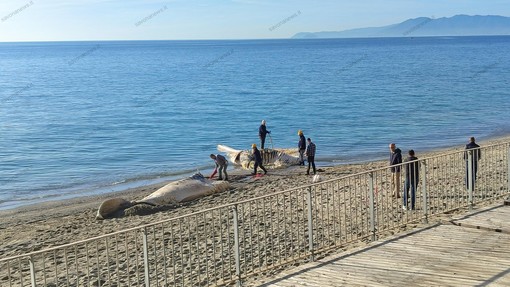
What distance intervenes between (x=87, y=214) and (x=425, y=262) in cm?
1314

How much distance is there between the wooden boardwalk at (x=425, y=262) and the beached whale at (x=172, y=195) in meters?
10.3

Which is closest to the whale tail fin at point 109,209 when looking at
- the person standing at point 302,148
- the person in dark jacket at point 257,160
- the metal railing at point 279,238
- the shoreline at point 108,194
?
the shoreline at point 108,194

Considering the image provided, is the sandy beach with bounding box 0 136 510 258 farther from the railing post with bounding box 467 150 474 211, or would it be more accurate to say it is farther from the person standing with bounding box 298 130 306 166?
the railing post with bounding box 467 150 474 211

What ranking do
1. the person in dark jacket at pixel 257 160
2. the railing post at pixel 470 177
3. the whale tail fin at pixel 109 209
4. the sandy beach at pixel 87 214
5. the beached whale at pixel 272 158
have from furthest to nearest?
the beached whale at pixel 272 158, the person in dark jacket at pixel 257 160, the whale tail fin at pixel 109 209, the sandy beach at pixel 87 214, the railing post at pixel 470 177

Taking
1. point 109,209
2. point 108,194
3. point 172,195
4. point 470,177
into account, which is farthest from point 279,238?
point 108,194

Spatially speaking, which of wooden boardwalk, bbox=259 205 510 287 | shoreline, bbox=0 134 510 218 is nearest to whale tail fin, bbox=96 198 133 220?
shoreline, bbox=0 134 510 218

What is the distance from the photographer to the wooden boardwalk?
9031mm

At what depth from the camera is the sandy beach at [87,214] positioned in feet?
56.7

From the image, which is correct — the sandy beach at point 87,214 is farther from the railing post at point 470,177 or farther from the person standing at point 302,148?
the railing post at point 470,177

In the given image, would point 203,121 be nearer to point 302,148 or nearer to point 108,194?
point 302,148

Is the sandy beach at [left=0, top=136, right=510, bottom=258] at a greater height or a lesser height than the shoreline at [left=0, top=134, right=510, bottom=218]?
greater

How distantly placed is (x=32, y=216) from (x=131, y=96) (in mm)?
55501

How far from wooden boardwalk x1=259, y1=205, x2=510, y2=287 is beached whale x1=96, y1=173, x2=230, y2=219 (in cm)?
1034

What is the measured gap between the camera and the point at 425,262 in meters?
9.73
